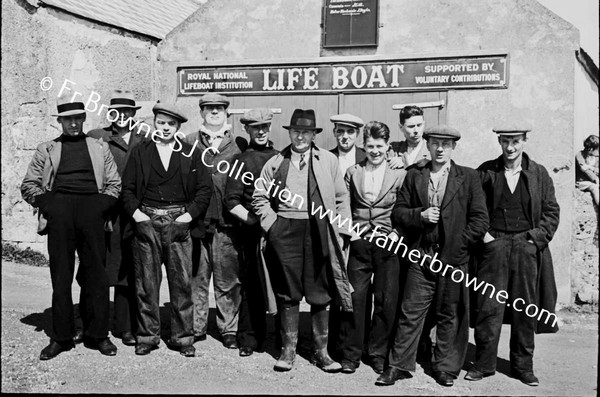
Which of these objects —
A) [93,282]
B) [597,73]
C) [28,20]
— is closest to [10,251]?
[28,20]

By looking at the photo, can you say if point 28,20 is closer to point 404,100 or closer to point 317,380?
point 404,100

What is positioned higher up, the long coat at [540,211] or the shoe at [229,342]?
the long coat at [540,211]

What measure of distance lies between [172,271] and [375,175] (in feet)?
6.28

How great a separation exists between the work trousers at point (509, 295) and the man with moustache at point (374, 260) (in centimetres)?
71

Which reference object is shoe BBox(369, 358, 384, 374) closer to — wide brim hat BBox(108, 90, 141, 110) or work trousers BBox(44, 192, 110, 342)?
work trousers BBox(44, 192, 110, 342)

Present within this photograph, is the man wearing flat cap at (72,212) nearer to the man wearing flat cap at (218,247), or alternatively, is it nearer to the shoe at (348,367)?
the man wearing flat cap at (218,247)

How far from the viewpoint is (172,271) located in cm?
561

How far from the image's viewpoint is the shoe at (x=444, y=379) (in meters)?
5.07

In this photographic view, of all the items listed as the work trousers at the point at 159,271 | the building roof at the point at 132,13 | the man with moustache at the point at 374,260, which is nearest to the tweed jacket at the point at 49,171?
the work trousers at the point at 159,271

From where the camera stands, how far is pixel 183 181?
5.57m

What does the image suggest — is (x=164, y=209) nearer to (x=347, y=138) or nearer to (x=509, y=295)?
(x=347, y=138)

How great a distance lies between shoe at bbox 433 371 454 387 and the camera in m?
5.07

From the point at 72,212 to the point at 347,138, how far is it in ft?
7.88

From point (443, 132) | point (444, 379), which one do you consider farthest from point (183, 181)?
point (444, 379)
